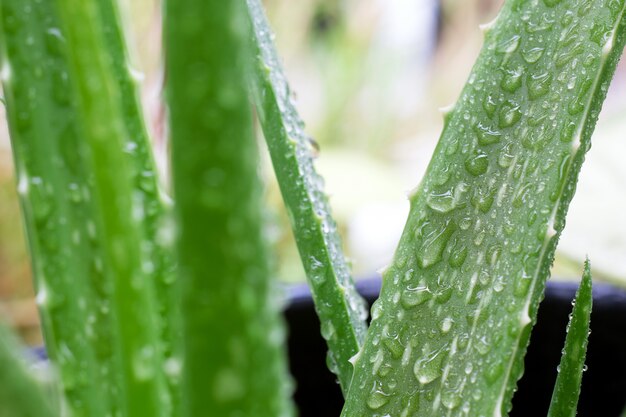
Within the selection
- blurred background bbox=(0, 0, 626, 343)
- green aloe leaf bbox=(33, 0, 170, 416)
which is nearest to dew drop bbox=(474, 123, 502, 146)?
green aloe leaf bbox=(33, 0, 170, 416)

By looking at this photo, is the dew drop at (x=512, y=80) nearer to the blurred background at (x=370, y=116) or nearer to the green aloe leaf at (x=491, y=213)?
the green aloe leaf at (x=491, y=213)

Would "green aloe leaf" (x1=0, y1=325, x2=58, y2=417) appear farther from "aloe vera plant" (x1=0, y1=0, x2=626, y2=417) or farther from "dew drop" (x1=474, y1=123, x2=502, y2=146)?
"dew drop" (x1=474, y1=123, x2=502, y2=146)

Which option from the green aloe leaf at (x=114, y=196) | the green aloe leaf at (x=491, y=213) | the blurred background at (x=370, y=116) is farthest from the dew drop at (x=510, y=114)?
the blurred background at (x=370, y=116)

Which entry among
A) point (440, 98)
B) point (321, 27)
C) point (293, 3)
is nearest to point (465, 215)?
point (293, 3)

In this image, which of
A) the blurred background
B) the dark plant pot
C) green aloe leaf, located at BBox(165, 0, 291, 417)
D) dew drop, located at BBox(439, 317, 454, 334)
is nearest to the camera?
green aloe leaf, located at BBox(165, 0, 291, 417)

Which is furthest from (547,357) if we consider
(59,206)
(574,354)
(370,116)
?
(370,116)

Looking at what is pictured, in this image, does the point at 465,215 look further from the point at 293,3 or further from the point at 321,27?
the point at 321,27
